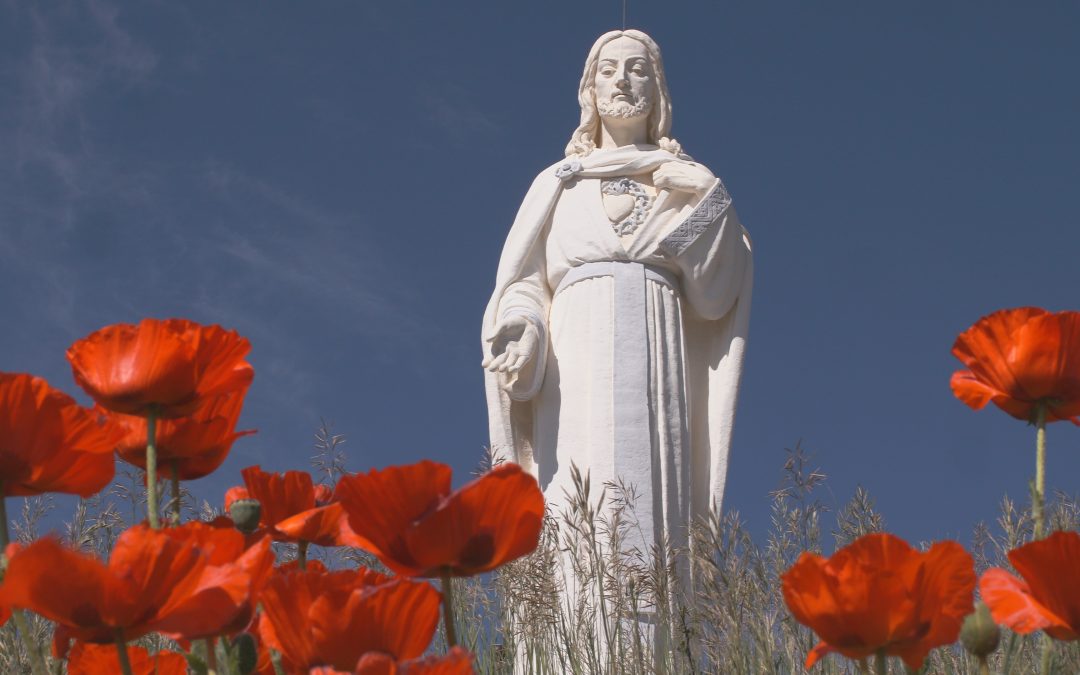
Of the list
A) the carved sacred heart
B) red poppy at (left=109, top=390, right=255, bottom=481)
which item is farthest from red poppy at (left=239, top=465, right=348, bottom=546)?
the carved sacred heart

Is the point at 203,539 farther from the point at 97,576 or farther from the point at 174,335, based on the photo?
the point at 174,335

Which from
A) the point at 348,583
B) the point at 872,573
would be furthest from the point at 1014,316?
the point at 348,583

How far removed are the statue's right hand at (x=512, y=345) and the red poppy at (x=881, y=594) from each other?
5.25 meters

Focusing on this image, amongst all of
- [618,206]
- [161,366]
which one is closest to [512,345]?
[618,206]

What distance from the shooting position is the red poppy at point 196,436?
5.54ft

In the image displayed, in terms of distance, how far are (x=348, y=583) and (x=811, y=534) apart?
9.02ft

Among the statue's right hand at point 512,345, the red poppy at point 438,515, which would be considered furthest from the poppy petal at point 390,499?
the statue's right hand at point 512,345

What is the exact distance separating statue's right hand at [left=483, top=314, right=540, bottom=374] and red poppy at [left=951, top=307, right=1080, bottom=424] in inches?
194

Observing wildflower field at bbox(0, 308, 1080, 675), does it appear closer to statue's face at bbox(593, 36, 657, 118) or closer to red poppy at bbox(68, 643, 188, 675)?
red poppy at bbox(68, 643, 188, 675)

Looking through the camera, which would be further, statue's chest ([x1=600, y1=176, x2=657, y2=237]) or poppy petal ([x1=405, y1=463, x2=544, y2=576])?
statue's chest ([x1=600, y1=176, x2=657, y2=237])

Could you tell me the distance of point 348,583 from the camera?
4.49 feet

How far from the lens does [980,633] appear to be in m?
1.44

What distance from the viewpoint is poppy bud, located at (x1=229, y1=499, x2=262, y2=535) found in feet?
5.33

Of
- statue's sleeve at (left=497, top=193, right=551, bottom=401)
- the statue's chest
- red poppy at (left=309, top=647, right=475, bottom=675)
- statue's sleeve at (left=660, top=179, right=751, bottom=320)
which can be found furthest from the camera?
the statue's chest
